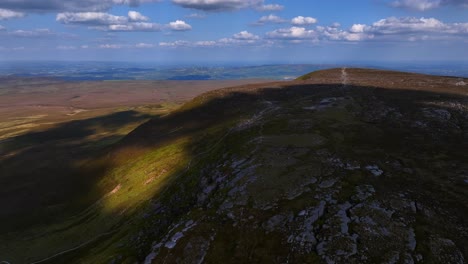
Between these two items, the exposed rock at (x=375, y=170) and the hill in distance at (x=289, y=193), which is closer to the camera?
the hill in distance at (x=289, y=193)

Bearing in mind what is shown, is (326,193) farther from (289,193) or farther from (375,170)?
(375,170)

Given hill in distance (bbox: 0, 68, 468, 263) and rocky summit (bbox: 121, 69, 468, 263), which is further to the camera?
hill in distance (bbox: 0, 68, 468, 263)

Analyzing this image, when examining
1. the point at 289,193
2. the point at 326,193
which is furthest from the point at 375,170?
the point at 289,193

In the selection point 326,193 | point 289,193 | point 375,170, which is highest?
point 375,170

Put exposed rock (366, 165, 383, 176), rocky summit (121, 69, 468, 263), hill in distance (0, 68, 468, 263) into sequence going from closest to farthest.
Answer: rocky summit (121, 69, 468, 263)
hill in distance (0, 68, 468, 263)
exposed rock (366, 165, 383, 176)

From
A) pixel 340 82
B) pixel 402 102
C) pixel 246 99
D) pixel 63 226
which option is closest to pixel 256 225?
pixel 63 226

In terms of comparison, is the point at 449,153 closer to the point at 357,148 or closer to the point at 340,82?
the point at 357,148

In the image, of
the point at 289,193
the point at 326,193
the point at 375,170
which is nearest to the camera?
the point at 326,193

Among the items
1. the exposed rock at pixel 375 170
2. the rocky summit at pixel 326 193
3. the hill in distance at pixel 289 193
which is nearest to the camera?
the rocky summit at pixel 326 193
